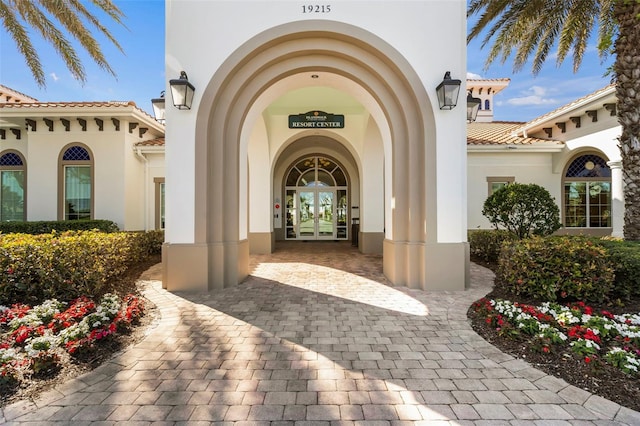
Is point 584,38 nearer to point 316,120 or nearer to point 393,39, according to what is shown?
point 393,39

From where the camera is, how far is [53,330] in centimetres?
358

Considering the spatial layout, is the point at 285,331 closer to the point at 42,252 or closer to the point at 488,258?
the point at 42,252

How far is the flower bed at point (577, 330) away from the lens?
116 inches

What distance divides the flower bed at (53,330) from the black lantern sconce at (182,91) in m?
3.41

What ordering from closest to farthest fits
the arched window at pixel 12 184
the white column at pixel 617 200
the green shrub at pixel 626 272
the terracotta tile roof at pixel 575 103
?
the green shrub at pixel 626 272 → the terracotta tile roof at pixel 575 103 → the white column at pixel 617 200 → the arched window at pixel 12 184

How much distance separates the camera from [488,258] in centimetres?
813

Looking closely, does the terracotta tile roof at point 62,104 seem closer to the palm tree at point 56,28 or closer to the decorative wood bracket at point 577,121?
the palm tree at point 56,28

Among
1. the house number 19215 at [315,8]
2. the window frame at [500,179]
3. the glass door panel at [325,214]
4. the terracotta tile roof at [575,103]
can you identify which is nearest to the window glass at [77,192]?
the glass door panel at [325,214]

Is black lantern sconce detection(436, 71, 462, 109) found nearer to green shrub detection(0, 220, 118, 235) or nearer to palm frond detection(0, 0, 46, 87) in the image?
palm frond detection(0, 0, 46, 87)

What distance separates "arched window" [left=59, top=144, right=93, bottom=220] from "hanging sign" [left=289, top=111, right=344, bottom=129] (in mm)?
7424

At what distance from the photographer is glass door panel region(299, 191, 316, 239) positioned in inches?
572

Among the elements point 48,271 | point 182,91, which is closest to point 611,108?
point 182,91

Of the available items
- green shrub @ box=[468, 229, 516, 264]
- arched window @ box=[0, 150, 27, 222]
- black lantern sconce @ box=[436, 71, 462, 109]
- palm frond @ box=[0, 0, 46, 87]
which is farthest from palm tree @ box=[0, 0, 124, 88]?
green shrub @ box=[468, 229, 516, 264]

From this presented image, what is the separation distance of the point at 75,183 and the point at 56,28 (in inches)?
210
